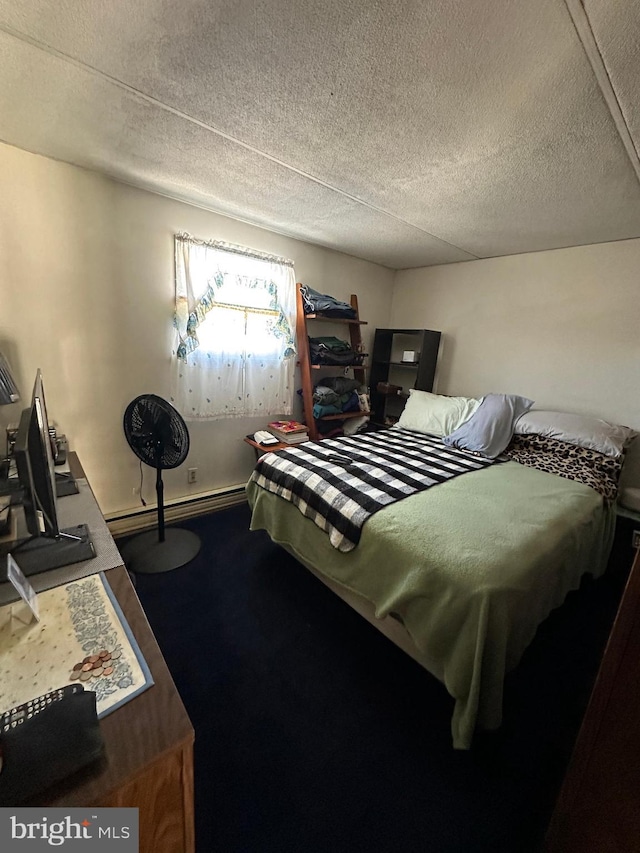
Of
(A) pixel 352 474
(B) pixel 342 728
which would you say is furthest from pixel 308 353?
(B) pixel 342 728

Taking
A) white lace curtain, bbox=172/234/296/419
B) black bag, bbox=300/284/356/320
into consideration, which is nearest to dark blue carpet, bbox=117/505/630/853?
white lace curtain, bbox=172/234/296/419

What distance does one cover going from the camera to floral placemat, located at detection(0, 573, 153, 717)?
65 centimetres

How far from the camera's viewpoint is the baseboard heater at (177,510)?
2283 mm

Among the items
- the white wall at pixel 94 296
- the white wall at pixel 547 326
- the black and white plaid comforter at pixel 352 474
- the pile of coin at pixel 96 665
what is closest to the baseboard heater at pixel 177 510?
the white wall at pixel 94 296

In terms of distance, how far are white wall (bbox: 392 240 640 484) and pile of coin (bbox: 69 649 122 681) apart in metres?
3.08

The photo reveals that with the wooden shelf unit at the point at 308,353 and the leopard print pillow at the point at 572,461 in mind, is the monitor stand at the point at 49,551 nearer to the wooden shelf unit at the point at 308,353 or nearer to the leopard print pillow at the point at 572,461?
the wooden shelf unit at the point at 308,353

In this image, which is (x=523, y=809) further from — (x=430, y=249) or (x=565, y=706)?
(x=430, y=249)

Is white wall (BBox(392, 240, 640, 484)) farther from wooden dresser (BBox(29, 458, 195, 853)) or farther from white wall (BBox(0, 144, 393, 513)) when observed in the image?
wooden dresser (BBox(29, 458, 195, 853))

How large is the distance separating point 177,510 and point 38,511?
1.62 meters

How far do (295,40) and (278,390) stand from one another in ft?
6.77

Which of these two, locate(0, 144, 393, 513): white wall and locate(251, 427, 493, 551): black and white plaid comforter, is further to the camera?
locate(0, 144, 393, 513): white wall

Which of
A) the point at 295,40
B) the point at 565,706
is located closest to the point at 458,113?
the point at 295,40

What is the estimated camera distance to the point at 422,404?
295cm

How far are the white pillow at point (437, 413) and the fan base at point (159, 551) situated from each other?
1.92 meters
